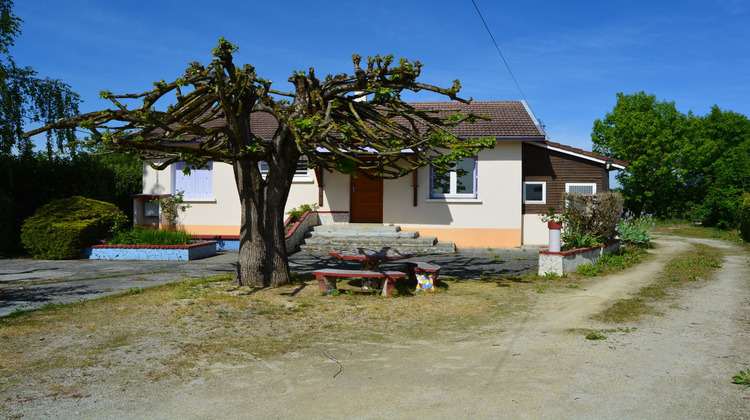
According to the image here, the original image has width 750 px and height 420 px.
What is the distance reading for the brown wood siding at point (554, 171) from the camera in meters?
18.2

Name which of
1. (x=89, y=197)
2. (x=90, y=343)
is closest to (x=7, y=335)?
(x=90, y=343)

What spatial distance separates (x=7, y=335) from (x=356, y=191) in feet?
43.2

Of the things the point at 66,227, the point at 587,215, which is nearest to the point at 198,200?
the point at 66,227

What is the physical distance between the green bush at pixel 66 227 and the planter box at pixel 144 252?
422 millimetres

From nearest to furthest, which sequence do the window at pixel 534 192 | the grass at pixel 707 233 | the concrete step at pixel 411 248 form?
the concrete step at pixel 411 248 → the window at pixel 534 192 → the grass at pixel 707 233

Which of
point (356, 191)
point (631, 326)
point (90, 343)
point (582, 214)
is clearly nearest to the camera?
point (90, 343)

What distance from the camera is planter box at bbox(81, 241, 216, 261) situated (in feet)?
48.1

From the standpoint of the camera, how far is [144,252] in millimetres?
14750

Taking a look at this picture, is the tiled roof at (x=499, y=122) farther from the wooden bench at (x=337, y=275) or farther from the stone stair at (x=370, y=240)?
the wooden bench at (x=337, y=275)

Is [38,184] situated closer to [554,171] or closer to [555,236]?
[555,236]

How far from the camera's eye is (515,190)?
17.8 meters

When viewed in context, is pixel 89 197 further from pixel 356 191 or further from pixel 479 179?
pixel 479 179

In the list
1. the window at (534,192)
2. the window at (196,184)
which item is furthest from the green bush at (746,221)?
the window at (196,184)

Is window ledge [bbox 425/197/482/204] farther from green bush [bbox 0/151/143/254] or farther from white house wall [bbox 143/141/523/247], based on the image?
green bush [bbox 0/151/143/254]
